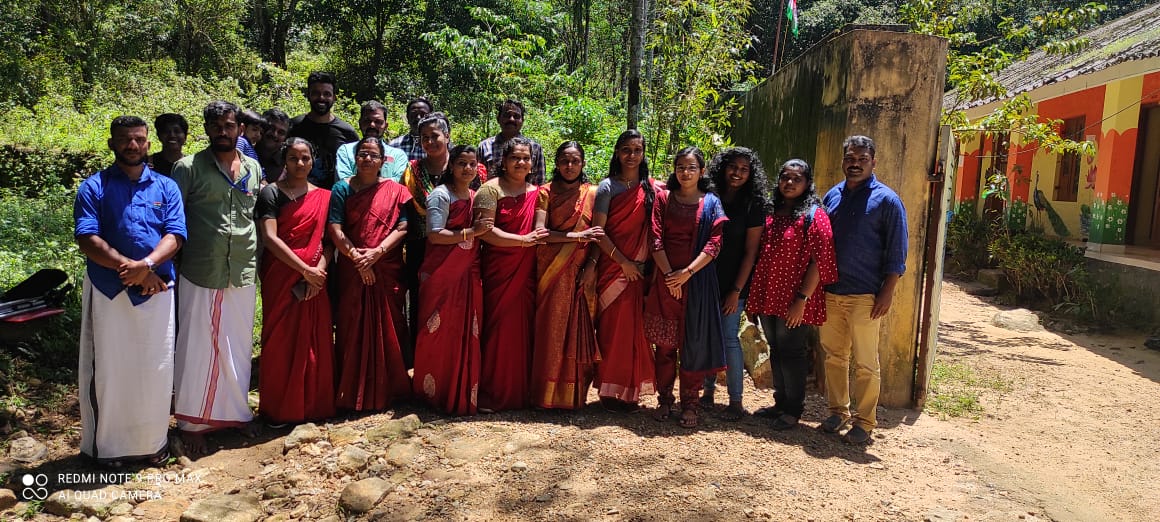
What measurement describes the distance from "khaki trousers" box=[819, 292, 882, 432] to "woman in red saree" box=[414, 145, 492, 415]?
1936 millimetres

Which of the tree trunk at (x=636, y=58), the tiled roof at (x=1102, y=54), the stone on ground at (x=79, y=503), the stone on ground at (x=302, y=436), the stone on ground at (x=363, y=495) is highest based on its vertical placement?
the tiled roof at (x=1102, y=54)

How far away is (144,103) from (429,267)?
12.6m

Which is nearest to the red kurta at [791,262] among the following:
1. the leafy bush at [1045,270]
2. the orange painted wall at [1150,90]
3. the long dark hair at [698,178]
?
the long dark hair at [698,178]

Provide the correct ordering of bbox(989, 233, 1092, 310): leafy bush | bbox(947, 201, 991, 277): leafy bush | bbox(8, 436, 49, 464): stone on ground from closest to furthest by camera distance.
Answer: bbox(8, 436, 49, 464): stone on ground < bbox(989, 233, 1092, 310): leafy bush < bbox(947, 201, 991, 277): leafy bush

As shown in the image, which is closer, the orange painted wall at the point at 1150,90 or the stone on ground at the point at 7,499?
the stone on ground at the point at 7,499

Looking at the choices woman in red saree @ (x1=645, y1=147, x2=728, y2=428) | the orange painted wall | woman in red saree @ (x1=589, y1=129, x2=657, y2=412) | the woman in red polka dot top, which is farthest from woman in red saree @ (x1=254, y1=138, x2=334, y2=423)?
the orange painted wall

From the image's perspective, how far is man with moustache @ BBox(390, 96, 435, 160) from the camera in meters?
4.75

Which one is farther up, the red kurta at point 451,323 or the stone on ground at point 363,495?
the red kurta at point 451,323

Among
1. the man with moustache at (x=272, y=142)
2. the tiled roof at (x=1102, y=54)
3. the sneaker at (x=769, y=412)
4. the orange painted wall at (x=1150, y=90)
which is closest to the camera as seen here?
the sneaker at (x=769, y=412)

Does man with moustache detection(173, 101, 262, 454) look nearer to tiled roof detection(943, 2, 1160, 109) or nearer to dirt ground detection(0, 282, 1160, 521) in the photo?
dirt ground detection(0, 282, 1160, 521)

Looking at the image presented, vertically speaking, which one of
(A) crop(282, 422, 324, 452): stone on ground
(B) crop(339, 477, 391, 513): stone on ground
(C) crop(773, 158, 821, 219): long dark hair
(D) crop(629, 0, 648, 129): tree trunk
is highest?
(D) crop(629, 0, 648, 129): tree trunk

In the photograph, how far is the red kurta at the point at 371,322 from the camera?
12.6 ft

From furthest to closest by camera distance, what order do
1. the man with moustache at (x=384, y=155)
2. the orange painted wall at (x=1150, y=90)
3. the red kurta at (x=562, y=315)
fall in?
the orange painted wall at (x=1150, y=90) < the man with moustache at (x=384, y=155) < the red kurta at (x=562, y=315)

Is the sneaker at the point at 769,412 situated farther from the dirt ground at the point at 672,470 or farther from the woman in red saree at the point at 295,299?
the woman in red saree at the point at 295,299
